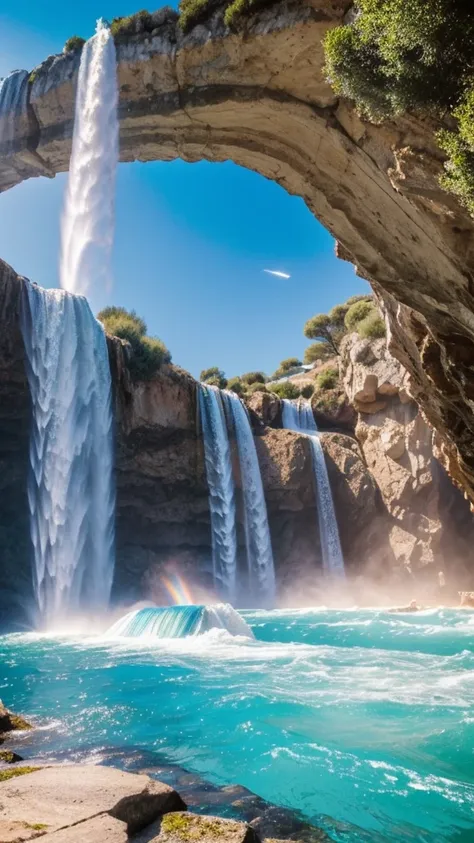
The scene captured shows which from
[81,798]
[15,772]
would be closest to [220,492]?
[15,772]

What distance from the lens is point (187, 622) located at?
16.5 meters

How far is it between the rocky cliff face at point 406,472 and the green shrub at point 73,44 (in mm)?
23481

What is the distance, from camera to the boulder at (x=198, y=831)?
3.42 m

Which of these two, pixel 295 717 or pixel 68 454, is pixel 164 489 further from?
pixel 295 717

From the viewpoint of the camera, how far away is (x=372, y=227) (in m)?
9.80

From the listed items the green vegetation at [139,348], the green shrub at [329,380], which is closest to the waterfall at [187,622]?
the green vegetation at [139,348]

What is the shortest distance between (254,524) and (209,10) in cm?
2620

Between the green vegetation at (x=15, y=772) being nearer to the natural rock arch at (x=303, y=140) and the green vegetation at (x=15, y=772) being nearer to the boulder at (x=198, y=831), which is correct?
the boulder at (x=198, y=831)

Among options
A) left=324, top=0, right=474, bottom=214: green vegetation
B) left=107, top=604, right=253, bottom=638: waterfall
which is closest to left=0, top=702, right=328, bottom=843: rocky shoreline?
left=324, top=0, right=474, bottom=214: green vegetation

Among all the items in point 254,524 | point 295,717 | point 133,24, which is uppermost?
point 133,24

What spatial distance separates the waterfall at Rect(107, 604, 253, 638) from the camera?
16.4m

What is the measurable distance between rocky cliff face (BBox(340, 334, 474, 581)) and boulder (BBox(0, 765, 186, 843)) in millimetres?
28478

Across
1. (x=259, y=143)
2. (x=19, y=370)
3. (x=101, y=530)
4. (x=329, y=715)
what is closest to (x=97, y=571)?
(x=101, y=530)

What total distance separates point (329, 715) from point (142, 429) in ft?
73.5
